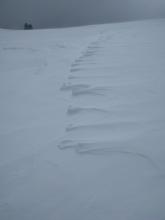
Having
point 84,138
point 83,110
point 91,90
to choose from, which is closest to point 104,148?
point 84,138

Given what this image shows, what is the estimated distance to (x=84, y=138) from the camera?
1064mm

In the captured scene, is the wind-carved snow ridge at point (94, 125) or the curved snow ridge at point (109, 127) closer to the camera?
the wind-carved snow ridge at point (94, 125)

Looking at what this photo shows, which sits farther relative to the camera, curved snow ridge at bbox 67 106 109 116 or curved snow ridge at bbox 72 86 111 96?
curved snow ridge at bbox 72 86 111 96

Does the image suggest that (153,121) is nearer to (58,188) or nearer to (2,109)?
(58,188)

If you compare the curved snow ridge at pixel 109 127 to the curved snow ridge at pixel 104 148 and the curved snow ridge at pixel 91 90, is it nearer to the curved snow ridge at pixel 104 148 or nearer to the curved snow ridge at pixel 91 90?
the curved snow ridge at pixel 104 148

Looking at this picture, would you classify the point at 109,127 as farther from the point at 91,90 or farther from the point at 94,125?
the point at 91,90

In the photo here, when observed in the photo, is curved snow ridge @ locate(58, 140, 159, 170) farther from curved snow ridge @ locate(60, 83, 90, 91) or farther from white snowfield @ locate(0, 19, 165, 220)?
curved snow ridge @ locate(60, 83, 90, 91)

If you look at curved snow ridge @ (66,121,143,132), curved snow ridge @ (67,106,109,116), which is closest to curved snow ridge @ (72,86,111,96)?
curved snow ridge @ (67,106,109,116)

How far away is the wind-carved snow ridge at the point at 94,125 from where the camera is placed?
0.99 metres

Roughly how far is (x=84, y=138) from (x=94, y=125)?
0.10 m

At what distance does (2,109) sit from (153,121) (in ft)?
2.48

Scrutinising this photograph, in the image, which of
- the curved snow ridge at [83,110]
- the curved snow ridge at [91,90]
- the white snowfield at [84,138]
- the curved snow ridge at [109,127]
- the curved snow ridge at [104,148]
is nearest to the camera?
the white snowfield at [84,138]

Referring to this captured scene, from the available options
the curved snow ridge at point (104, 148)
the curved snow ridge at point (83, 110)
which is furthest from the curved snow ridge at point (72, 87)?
the curved snow ridge at point (104, 148)

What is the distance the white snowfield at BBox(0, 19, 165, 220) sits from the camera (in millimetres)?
775
